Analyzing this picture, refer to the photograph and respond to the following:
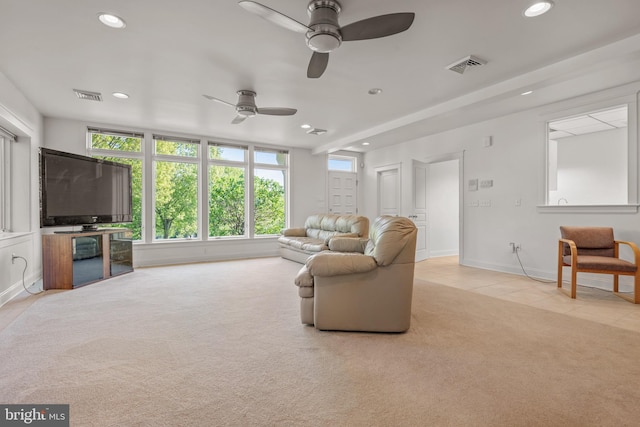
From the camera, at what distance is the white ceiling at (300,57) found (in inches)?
93.9

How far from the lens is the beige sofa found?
5.55m

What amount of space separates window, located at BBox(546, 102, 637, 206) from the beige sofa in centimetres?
325

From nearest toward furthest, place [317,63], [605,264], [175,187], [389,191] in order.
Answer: [317,63] < [605,264] < [175,187] < [389,191]

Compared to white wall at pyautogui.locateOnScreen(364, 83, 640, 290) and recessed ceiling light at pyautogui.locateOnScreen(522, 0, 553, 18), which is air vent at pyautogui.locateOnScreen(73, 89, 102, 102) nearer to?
recessed ceiling light at pyautogui.locateOnScreen(522, 0, 553, 18)

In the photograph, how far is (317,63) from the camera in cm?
266

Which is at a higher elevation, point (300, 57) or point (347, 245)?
point (300, 57)

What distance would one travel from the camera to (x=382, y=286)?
2516mm

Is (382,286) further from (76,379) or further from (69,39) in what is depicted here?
(69,39)

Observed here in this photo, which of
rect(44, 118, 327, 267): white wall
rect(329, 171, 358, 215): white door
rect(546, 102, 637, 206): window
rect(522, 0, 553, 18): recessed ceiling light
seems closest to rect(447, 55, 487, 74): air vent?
rect(522, 0, 553, 18): recessed ceiling light

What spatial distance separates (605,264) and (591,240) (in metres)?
0.56

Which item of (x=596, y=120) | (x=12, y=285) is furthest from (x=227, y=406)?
(x=596, y=120)

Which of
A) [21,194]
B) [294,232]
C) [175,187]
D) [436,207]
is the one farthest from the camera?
[436,207]

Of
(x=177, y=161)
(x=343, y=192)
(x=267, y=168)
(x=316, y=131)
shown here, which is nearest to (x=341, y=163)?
(x=343, y=192)

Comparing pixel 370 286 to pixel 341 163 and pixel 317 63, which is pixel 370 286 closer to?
pixel 317 63
